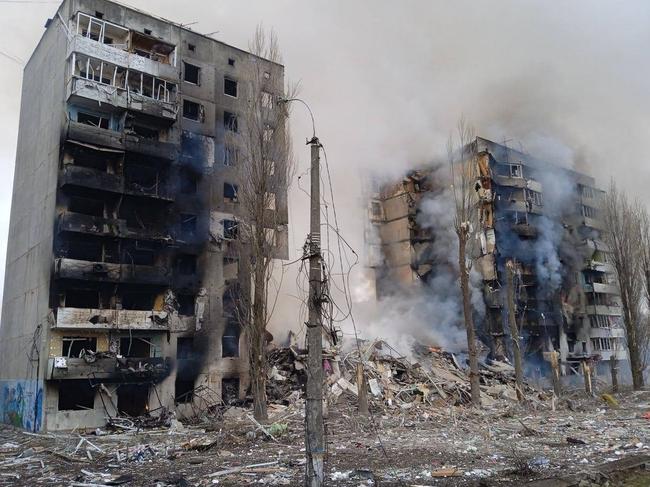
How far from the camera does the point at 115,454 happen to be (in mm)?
14961

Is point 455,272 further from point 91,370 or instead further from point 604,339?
point 91,370

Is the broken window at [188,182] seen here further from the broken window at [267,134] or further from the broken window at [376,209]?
the broken window at [376,209]

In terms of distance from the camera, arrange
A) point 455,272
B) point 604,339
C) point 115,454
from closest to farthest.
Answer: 1. point 115,454
2. point 455,272
3. point 604,339

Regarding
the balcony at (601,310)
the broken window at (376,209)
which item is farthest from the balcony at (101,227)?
the balcony at (601,310)

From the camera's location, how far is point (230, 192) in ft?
109

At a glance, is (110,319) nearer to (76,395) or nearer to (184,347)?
(76,395)

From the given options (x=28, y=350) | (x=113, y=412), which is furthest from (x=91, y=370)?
(x=28, y=350)

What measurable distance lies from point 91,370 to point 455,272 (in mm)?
30302

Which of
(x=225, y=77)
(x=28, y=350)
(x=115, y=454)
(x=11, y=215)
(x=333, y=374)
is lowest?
(x=115, y=454)

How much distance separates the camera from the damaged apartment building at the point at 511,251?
149ft

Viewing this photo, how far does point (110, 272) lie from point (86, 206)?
175 inches

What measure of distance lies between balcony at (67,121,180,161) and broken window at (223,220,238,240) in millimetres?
5085

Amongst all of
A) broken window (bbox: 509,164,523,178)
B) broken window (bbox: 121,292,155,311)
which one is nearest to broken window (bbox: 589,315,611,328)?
broken window (bbox: 509,164,523,178)

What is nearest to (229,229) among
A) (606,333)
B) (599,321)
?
(599,321)
